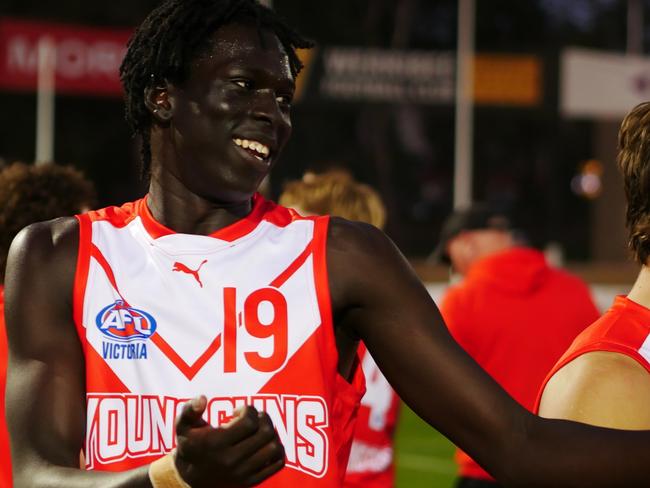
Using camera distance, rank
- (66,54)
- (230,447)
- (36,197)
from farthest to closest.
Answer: (66,54)
(36,197)
(230,447)

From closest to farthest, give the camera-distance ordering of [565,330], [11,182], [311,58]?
[11,182] < [565,330] < [311,58]

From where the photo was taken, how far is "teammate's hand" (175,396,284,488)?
171 centimetres

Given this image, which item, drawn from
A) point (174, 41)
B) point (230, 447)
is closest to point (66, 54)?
point (174, 41)

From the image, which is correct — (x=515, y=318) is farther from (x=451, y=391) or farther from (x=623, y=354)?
(x=451, y=391)

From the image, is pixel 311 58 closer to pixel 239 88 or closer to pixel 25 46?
pixel 25 46

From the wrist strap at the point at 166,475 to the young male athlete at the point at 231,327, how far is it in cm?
22

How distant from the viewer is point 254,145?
2254 millimetres

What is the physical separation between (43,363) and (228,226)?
1.39 feet

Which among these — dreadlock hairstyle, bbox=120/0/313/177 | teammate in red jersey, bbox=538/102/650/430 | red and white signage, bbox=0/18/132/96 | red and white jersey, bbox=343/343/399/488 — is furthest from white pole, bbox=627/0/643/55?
dreadlock hairstyle, bbox=120/0/313/177

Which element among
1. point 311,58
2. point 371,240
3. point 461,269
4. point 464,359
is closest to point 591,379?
point 464,359

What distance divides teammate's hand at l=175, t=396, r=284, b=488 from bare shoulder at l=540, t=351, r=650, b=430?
0.81 meters

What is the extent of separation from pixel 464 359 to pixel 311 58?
2327 cm

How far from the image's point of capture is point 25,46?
2545cm

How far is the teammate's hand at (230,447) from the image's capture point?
5.62 ft
